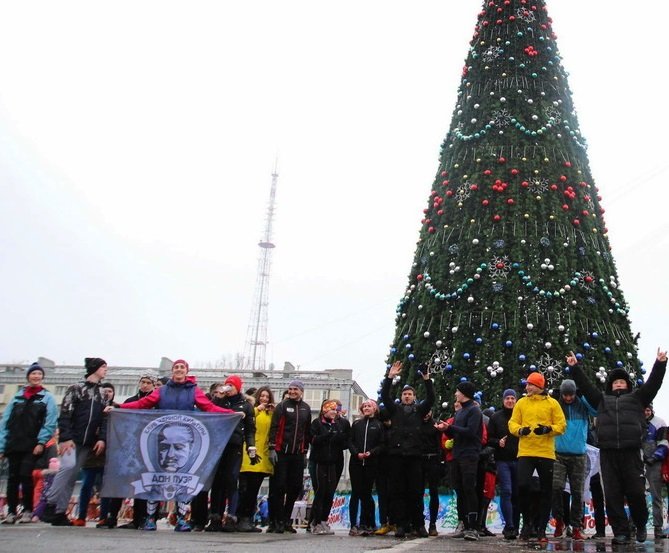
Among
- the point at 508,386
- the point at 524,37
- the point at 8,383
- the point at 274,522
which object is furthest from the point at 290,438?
the point at 8,383

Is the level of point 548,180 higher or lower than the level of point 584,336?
higher

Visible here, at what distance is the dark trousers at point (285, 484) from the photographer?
834 cm

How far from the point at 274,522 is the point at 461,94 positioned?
10381 millimetres

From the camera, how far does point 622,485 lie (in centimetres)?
695

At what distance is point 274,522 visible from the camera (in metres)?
8.28

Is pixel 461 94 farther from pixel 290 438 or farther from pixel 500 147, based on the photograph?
pixel 290 438

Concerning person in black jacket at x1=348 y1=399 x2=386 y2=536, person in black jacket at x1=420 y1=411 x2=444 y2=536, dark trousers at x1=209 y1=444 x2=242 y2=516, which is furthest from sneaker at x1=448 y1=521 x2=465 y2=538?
dark trousers at x1=209 y1=444 x2=242 y2=516

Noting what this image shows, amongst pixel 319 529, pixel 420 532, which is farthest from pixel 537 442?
pixel 319 529

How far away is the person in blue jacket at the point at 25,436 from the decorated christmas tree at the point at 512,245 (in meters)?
6.68

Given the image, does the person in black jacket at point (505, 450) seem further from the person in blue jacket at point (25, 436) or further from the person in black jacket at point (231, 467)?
the person in blue jacket at point (25, 436)

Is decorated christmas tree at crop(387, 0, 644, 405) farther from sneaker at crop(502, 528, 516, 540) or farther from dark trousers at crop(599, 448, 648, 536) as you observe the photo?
dark trousers at crop(599, 448, 648, 536)

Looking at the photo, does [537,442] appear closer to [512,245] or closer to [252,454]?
[252,454]

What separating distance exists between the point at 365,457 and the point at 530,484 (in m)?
2.22

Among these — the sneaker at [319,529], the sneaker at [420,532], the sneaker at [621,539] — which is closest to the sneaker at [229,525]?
the sneaker at [319,529]
